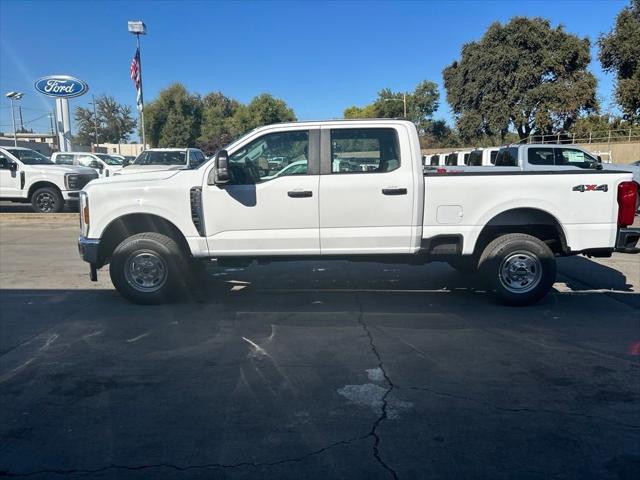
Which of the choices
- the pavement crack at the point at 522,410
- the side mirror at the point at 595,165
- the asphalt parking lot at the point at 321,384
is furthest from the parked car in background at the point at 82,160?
the pavement crack at the point at 522,410

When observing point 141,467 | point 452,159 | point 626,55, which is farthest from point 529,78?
point 141,467

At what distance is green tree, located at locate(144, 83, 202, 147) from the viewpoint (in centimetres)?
5444

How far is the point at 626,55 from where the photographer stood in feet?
94.4

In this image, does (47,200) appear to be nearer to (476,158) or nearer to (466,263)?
(466,263)

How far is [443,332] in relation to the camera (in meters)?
5.61

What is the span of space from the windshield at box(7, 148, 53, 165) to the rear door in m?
12.2

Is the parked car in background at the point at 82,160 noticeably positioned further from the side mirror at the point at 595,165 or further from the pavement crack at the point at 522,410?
the pavement crack at the point at 522,410

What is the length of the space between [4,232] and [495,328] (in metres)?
12.0

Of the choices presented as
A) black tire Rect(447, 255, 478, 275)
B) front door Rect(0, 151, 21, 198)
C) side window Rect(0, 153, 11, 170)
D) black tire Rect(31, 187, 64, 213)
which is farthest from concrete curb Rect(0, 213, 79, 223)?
black tire Rect(447, 255, 478, 275)

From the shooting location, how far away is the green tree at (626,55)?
2827 centimetres

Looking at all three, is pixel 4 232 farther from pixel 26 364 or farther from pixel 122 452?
pixel 122 452

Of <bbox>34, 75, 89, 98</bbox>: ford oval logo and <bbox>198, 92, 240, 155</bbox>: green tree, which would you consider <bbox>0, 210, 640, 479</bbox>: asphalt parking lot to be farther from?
<bbox>198, 92, 240, 155</bbox>: green tree

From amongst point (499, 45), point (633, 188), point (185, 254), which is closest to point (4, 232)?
point (185, 254)

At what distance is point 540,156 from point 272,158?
11.6 meters
